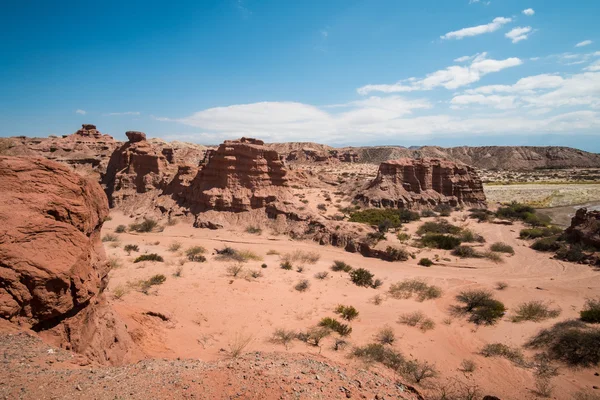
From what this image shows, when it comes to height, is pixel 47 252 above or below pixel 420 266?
above

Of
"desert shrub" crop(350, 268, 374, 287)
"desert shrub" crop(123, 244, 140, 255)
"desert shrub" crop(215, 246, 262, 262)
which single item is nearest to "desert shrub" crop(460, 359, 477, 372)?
"desert shrub" crop(350, 268, 374, 287)

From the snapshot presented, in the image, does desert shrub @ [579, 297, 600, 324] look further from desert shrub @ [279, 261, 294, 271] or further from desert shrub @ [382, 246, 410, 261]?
desert shrub @ [279, 261, 294, 271]

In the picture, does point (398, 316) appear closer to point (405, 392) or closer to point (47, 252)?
point (405, 392)

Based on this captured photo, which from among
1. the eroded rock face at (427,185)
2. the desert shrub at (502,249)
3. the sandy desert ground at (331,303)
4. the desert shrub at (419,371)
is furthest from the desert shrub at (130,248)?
the eroded rock face at (427,185)

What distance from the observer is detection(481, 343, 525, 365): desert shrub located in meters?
8.80

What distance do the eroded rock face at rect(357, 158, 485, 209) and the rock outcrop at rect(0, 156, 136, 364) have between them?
31.5 metres

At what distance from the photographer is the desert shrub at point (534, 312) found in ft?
37.0

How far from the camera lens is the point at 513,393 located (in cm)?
748

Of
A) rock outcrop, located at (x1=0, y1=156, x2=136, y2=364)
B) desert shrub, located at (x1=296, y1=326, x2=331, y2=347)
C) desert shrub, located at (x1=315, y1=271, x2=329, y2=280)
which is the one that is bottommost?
desert shrub, located at (x1=315, y1=271, x2=329, y2=280)

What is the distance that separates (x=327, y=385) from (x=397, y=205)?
31269mm

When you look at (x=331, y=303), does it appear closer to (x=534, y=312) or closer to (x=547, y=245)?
(x=534, y=312)

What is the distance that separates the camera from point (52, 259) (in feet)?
16.5

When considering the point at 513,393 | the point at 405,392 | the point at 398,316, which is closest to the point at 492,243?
the point at 398,316

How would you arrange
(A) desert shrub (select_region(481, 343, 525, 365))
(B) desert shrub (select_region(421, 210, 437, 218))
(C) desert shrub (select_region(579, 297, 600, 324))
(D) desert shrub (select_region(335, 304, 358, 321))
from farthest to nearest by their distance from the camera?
(B) desert shrub (select_region(421, 210, 437, 218))
(D) desert shrub (select_region(335, 304, 358, 321))
(C) desert shrub (select_region(579, 297, 600, 324))
(A) desert shrub (select_region(481, 343, 525, 365))
